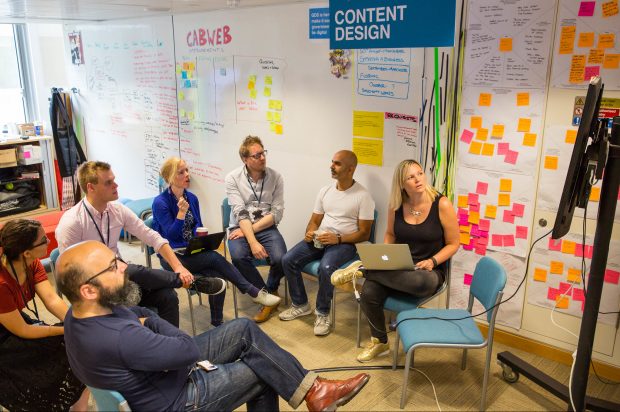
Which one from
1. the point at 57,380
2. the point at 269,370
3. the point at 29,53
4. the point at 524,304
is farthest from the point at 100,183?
the point at 29,53

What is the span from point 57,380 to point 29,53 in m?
5.36

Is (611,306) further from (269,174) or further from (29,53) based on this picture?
(29,53)

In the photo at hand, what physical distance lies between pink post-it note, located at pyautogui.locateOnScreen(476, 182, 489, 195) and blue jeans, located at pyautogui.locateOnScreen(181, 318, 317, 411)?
5.44ft

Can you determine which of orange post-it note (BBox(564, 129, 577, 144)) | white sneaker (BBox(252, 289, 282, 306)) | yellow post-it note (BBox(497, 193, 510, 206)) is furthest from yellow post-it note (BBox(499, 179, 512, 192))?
white sneaker (BBox(252, 289, 282, 306))

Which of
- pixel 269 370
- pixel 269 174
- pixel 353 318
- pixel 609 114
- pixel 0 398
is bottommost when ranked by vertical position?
pixel 353 318

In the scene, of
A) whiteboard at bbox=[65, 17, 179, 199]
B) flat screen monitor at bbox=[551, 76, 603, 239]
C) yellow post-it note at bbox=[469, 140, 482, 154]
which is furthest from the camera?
whiteboard at bbox=[65, 17, 179, 199]

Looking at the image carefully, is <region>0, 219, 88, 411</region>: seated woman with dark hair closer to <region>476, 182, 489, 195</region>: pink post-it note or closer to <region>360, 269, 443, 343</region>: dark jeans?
<region>360, 269, 443, 343</region>: dark jeans

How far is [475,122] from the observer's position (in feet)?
10.8

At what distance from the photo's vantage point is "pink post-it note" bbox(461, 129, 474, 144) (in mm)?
3309

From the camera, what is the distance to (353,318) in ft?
12.5

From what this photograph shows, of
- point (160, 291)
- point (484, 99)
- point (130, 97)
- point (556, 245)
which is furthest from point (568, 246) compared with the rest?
point (130, 97)

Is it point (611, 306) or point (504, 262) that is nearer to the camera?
point (611, 306)

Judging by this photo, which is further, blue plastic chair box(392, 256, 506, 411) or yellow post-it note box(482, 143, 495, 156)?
yellow post-it note box(482, 143, 495, 156)

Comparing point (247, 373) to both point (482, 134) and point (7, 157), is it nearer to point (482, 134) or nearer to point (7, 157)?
point (482, 134)
